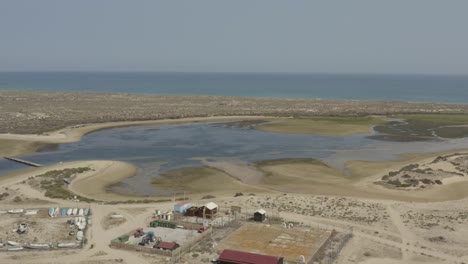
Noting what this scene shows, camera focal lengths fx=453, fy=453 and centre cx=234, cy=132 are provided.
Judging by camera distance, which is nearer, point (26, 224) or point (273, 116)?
point (26, 224)

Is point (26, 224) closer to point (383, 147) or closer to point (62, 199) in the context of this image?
point (62, 199)

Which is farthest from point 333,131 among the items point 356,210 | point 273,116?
point 356,210

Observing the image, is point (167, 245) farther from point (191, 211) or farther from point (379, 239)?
point (379, 239)

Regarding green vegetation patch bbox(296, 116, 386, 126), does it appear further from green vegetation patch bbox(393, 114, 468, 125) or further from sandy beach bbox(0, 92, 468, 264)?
sandy beach bbox(0, 92, 468, 264)

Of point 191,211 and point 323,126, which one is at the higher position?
point 323,126

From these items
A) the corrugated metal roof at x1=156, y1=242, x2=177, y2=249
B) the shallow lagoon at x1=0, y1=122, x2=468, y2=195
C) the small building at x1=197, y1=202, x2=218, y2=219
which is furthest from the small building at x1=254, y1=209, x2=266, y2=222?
the shallow lagoon at x1=0, y1=122, x2=468, y2=195

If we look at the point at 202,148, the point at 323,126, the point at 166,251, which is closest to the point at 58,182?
the point at 166,251
